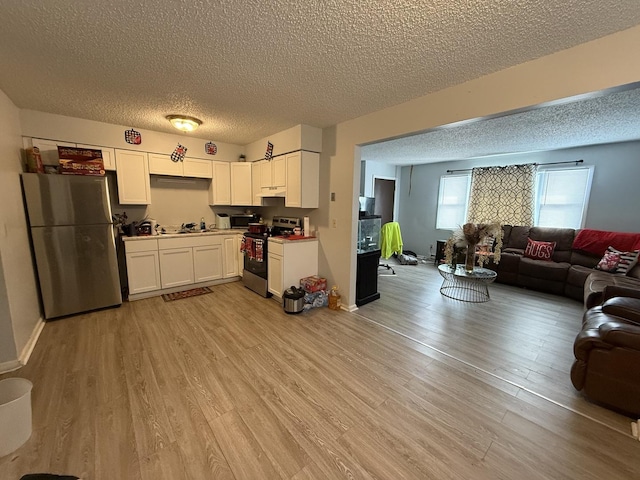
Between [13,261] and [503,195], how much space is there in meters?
7.33

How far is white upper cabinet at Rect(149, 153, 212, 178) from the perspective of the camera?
3869 mm

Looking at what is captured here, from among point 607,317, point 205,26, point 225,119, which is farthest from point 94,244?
point 607,317

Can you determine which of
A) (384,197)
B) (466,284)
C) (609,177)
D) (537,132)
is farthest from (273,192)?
(609,177)

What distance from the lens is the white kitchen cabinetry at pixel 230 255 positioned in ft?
14.5

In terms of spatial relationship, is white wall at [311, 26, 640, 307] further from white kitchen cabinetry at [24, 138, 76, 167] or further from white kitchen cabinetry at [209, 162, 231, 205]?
white kitchen cabinetry at [24, 138, 76, 167]

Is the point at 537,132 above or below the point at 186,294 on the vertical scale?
above

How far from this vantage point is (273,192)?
13.3 ft

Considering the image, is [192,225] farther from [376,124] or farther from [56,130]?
[376,124]

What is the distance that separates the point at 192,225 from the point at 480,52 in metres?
4.37

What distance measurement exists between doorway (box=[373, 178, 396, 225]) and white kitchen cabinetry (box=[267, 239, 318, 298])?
3.49m

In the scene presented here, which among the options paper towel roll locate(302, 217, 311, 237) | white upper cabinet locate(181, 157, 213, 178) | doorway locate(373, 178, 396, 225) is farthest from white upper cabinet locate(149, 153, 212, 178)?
doorway locate(373, 178, 396, 225)

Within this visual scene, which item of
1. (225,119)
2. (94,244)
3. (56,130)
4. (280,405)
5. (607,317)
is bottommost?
(280,405)

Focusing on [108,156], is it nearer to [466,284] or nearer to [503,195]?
[466,284]

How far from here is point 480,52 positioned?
1.78 m
